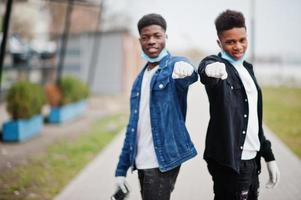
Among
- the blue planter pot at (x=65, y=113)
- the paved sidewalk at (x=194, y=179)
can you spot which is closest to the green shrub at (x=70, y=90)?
the blue planter pot at (x=65, y=113)

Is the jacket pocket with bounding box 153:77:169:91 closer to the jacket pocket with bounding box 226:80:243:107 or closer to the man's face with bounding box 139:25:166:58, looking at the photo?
the man's face with bounding box 139:25:166:58

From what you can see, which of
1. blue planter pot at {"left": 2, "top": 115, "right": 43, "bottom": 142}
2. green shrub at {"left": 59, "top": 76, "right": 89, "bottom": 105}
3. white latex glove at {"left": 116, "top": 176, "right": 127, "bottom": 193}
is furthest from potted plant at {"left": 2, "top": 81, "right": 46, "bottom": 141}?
white latex glove at {"left": 116, "top": 176, "right": 127, "bottom": 193}

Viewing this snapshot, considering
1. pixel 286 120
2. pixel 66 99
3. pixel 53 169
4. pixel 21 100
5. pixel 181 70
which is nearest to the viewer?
pixel 181 70

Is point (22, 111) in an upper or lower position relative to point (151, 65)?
lower

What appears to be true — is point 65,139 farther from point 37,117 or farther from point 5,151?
point 5,151

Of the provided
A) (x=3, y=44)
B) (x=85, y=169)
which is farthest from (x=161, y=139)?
(x=3, y=44)

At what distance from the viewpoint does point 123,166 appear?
3.12 metres

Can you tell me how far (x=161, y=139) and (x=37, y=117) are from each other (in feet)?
25.6

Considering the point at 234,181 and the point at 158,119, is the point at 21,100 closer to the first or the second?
the point at 158,119

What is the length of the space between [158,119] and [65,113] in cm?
1009

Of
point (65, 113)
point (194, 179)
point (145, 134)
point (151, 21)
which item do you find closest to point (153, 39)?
point (151, 21)

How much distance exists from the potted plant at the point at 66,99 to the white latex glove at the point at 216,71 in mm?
10133

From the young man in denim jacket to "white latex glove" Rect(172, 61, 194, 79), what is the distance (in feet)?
0.06

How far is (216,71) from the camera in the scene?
248cm
